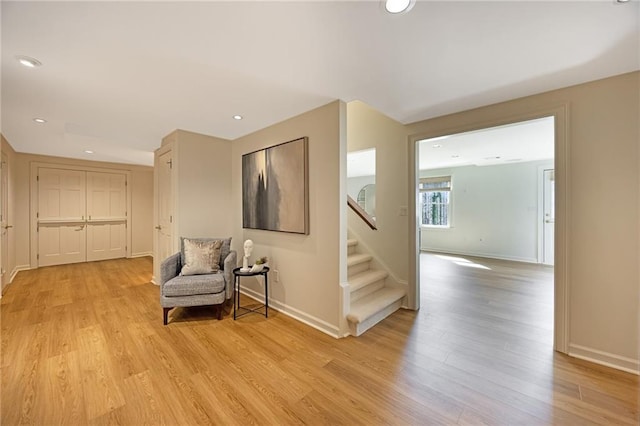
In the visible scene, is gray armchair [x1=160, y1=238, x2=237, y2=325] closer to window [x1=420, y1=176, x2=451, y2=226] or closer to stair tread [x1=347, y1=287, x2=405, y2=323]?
stair tread [x1=347, y1=287, x2=405, y2=323]

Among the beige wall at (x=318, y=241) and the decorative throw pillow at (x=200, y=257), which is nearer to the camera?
the beige wall at (x=318, y=241)

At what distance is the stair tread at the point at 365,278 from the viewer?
2891 mm

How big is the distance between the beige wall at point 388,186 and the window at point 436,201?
446 cm

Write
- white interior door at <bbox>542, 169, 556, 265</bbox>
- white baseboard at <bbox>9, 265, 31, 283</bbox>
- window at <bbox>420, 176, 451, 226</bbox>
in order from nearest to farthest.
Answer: white baseboard at <bbox>9, 265, 31, 283</bbox>, white interior door at <bbox>542, 169, 556, 265</bbox>, window at <bbox>420, 176, 451, 226</bbox>

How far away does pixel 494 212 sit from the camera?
20.6ft

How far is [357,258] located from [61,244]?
247 inches

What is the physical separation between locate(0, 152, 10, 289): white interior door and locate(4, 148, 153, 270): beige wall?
463 millimetres

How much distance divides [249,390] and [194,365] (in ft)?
1.87

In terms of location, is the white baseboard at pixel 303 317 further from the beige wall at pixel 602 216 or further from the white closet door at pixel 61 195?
the white closet door at pixel 61 195

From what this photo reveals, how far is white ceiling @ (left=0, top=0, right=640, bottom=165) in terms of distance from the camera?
1358mm

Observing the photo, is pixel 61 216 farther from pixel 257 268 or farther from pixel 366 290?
pixel 366 290

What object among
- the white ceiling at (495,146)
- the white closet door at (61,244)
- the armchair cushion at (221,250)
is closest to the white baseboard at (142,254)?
the white closet door at (61,244)

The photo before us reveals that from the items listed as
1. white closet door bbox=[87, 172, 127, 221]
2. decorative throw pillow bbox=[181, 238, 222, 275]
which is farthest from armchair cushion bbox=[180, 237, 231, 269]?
white closet door bbox=[87, 172, 127, 221]

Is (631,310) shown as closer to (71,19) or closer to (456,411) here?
(456,411)
